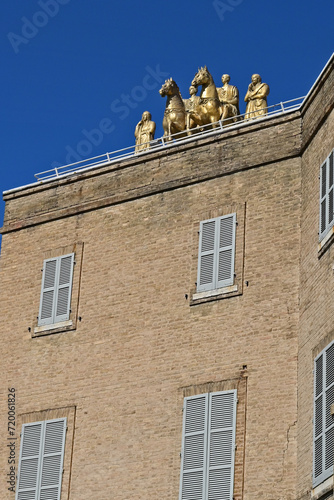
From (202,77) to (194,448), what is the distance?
9.77 m

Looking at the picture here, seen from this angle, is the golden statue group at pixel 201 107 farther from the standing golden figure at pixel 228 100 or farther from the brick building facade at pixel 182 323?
the brick building facade at pixel 182 323

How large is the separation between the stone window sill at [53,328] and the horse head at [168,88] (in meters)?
6.69

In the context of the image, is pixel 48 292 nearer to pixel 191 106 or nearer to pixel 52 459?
pixel 52 459

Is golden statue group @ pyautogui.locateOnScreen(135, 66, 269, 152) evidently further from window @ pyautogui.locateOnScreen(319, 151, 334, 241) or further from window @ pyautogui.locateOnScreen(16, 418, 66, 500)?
window @ pyautogui.locateOnScreen(16, 418, 66, 500)

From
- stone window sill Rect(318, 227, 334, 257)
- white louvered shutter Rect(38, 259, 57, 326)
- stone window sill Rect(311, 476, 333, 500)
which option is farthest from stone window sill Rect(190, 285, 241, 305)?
stone window sill Rect(311, 476, 333, 500)

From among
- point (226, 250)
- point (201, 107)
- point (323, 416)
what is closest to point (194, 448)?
point (323, 416)

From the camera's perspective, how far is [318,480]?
2069 cm

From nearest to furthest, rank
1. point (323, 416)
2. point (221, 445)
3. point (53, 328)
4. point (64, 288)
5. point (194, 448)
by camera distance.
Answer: point (323, 416) < point (221, 445) < point (194, 448) < point (53, 328) < point (64, 288)

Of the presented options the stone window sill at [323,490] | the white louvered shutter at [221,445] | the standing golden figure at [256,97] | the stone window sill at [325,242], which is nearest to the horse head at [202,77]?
the standing golden figure at [256,97]

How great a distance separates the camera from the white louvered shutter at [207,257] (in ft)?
81.1

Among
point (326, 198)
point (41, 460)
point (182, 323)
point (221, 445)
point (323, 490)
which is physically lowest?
point (323, 490)

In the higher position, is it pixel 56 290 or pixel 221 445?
pixel 56 290

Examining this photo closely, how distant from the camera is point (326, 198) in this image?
23.0 meters

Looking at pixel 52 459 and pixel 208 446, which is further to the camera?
pixel 52 459
